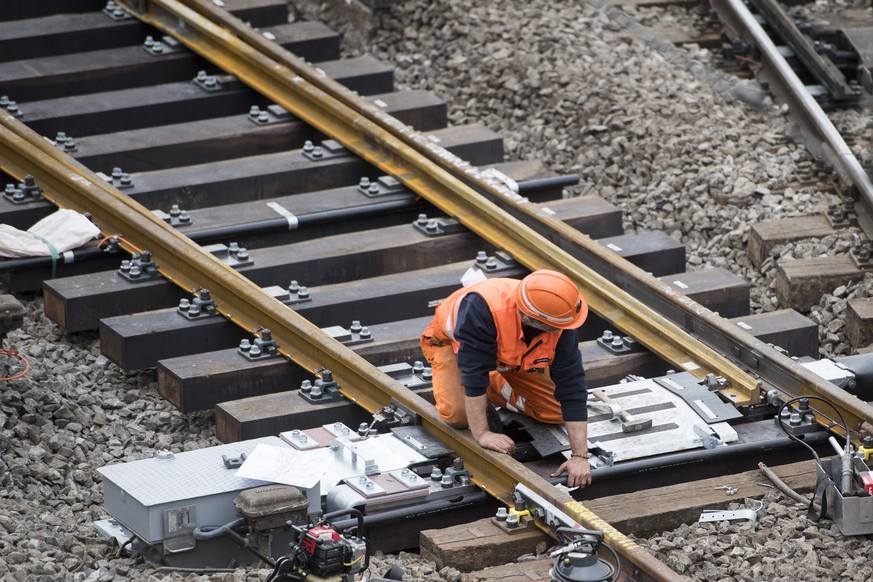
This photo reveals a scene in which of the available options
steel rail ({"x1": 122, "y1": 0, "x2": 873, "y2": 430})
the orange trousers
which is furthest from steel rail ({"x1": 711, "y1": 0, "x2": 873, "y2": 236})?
the orange trousers

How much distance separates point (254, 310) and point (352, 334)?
513mm

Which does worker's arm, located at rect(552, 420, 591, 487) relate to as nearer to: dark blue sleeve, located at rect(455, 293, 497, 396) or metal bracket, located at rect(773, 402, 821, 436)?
dark blue sleeve, located at rect(455, 293, 497, 396)

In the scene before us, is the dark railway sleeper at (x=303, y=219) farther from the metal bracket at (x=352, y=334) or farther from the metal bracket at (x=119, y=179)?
the metal bracket at (x=352, y=334)

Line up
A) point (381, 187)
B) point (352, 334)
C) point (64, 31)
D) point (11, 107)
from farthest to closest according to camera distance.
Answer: point (64, 31)
point (11, 107)
point (381, 187)
point (352, 334)

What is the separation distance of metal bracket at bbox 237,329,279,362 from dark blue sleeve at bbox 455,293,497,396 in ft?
4.78

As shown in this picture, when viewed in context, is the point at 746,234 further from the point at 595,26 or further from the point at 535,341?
the point at 535,341

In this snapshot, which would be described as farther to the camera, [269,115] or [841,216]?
[269,115]

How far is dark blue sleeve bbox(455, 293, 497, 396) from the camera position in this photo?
24.3 ft

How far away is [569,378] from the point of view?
752 cm

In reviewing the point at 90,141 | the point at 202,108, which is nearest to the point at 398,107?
the point at 202,108

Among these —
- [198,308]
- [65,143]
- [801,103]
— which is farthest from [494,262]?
[65,143]

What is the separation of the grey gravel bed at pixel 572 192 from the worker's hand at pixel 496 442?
2.06ft

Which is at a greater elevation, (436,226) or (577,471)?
(436,226)

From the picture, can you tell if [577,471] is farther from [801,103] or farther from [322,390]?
[801,103]
